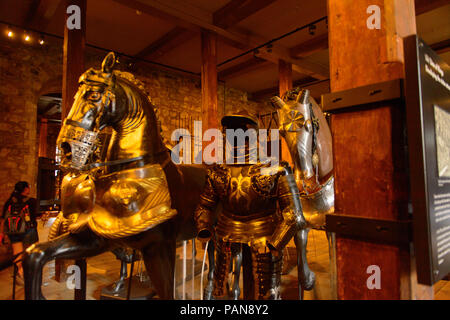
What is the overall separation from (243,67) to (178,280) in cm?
742

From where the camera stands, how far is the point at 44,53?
676cm

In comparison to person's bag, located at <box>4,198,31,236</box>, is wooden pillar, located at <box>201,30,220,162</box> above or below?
above

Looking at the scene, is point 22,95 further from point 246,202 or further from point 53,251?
point 246,202

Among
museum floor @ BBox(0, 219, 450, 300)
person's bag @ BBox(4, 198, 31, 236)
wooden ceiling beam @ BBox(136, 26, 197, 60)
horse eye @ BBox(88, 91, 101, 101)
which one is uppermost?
wooden ceiling beam @ BBox(136, 26, 197, 60)

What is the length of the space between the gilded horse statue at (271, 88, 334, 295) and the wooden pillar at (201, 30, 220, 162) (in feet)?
9.07

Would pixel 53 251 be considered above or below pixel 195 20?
below

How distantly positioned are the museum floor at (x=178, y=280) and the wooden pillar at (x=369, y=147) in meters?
1.46

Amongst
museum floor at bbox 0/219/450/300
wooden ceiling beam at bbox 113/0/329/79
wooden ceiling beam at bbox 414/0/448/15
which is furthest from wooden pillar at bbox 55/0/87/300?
wooden ceiling beam at bbox 414/0/448/15

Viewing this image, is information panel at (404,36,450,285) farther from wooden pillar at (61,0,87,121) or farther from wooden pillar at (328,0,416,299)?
wooden pillar at (61,0,87,121)

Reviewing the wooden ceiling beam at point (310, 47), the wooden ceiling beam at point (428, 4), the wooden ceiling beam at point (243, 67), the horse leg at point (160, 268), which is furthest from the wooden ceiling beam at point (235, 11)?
the horse leg at point (160, 268)

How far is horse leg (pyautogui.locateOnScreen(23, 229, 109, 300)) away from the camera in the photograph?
1.81 meters

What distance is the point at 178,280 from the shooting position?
238 cm

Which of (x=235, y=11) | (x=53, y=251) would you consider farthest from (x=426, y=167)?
(x=235, y=11)

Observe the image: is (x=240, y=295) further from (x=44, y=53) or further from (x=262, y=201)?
(x=44, y=53)
